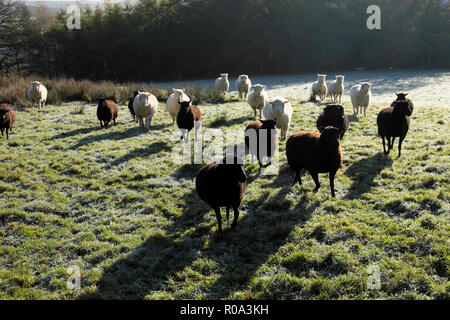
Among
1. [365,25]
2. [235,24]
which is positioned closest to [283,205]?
[235,24]

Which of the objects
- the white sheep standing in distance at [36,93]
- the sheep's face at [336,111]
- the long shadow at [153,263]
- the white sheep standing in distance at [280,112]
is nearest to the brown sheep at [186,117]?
the white sheep standing in distance at [280,112]

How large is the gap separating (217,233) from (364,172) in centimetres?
425

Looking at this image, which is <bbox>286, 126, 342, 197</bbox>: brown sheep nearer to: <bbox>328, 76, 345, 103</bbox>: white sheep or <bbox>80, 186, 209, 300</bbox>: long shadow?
<bbox>80, 186, 209, 300</bbox>: long shadow

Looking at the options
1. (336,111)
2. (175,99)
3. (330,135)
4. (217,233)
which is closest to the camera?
(217,233)

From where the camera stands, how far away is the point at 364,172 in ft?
25.8

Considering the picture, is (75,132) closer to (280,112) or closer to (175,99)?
(175,99)

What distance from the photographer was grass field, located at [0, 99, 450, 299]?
14.2ft

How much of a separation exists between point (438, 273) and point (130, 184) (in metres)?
6.27

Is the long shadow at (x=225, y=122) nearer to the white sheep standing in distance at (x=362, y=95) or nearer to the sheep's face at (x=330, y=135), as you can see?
the white sheep standing in distance at (x=362, y=95)

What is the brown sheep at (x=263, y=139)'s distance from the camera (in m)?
7.89

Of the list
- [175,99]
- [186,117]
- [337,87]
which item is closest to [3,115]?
[175,99]

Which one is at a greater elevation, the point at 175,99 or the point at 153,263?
the point at 175,99

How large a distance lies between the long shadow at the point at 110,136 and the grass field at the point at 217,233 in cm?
132

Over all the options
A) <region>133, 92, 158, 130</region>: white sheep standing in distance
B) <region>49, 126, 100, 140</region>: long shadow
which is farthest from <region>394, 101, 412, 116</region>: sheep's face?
<region>49, 126, 100, 140</region>: long shadow
